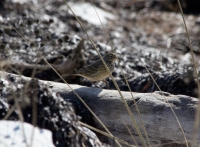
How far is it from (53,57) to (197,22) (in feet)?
21.1

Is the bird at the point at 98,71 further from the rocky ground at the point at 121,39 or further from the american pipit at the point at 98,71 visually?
the rocky ground at the point at 121,39

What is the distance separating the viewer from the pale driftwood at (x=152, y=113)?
4.38m

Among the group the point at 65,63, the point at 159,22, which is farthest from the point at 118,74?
the point at 159,22

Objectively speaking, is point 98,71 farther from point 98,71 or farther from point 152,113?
point 152,113

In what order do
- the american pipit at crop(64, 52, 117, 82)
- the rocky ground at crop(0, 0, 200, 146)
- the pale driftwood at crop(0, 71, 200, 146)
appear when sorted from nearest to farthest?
the pale driftwood at crop(0, 71, 200, 146)
the american pipit at crop(64, 52, 117, 82)
the rocky ground at crop(0, 0, 200, 146)

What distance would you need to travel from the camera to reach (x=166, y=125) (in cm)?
439

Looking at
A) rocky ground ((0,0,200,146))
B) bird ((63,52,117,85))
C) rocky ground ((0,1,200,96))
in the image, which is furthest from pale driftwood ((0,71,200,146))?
bird ((63,52,117,85))

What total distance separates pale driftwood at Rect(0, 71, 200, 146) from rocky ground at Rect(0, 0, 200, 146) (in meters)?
0.38

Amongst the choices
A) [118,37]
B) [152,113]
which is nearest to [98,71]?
[152,113]

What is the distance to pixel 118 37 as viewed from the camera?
10.4 meters

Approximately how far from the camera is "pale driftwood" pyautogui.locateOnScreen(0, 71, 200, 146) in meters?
4.38

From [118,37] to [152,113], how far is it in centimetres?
600

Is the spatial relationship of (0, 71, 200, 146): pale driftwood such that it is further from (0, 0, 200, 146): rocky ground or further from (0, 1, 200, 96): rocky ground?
(0, 1, 200, 96): rocky ground

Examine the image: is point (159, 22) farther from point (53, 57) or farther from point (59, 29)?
point (53, 57)
